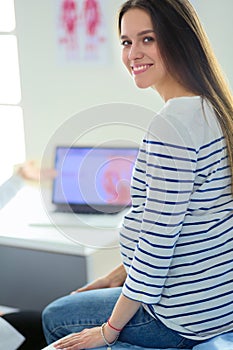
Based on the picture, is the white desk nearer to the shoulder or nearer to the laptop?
the laptop

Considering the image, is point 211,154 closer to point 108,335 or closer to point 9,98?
point 108,335

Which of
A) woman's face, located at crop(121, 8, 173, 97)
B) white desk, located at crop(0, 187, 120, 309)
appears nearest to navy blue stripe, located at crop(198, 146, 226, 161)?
woman's face, located at crop(121, 8, 173, 97)

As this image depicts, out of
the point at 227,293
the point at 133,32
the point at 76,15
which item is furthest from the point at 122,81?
the point at 227,293

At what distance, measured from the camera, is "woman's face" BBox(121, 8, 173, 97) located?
1.25 m

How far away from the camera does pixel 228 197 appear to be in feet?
4.14

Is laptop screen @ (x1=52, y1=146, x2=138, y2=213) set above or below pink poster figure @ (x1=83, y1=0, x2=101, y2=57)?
below

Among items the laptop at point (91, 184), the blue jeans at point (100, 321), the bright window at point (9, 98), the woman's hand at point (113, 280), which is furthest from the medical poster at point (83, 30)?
the blue jeans at point (100, 321)

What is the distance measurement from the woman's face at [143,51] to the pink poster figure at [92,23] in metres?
0.98

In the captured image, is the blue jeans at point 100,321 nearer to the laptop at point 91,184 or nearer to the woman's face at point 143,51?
the laptop at point 91,184

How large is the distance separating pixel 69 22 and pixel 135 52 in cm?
110

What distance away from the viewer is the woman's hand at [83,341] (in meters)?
Result: 1.33

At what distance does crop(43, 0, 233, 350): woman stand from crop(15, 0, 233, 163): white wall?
0.83 metres

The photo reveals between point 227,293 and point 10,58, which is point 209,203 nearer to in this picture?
point 227,293

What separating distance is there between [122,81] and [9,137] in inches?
22.7
